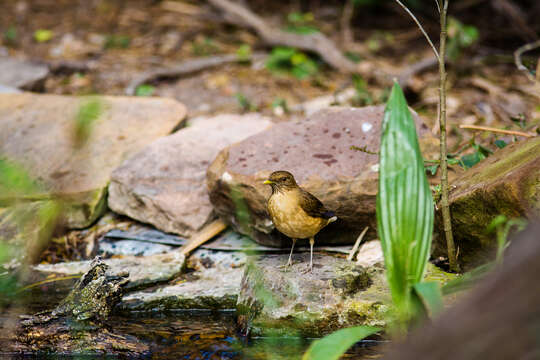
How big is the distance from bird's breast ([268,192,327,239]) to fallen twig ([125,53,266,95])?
4.37 m

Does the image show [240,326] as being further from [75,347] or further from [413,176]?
[413,176]

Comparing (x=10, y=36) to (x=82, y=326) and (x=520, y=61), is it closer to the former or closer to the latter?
(x=82, y=326)

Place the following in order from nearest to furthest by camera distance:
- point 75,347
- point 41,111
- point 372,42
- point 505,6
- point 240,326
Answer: point 75,347 < point 240,326 < point 41,111 < point 505,6 < point 372,42

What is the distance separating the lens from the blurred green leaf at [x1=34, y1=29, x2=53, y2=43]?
8703 mm

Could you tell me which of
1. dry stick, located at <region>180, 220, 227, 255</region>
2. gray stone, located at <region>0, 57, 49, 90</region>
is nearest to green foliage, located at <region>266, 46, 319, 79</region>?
gray stone, located at <region>0, 57, 49, 90</region>

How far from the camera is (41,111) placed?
18.0 feet

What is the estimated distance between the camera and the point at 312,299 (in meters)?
3.19

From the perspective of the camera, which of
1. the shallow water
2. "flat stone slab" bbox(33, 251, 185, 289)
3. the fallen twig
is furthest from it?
the fallen twig

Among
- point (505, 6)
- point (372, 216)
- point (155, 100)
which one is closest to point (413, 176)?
point (372, 216)

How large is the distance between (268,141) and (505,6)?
5081mm

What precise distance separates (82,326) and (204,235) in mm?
1280

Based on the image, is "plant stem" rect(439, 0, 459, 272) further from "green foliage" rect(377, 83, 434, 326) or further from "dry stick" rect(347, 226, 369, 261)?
"dry stick" rect(347, 226, 369, 261)

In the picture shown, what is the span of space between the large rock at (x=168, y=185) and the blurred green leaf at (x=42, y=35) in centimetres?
496

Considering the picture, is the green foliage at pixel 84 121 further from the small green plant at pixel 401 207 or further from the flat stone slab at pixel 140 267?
the flat stone slab at pixel 140 267
